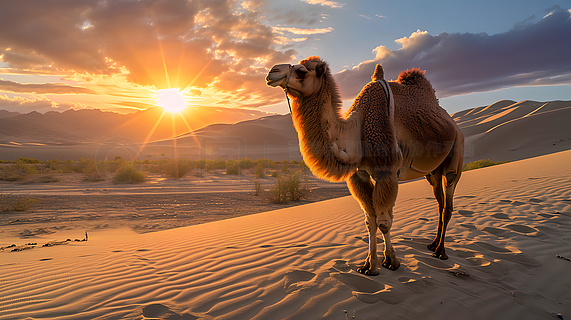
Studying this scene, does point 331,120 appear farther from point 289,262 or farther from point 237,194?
point 237,194

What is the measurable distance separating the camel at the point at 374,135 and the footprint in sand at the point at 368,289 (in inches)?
Answer: 7.3

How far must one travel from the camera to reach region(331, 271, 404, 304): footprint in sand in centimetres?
247

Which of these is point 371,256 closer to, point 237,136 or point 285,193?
point 285,193

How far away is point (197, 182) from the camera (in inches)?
645

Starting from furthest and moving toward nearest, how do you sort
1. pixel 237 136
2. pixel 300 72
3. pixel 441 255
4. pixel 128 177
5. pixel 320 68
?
pixel 237 136, pixel 128 177, pixel 441 255, pixel 320 68, pixel 300 72

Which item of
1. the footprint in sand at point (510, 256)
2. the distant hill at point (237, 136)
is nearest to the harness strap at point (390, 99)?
the footprint in sand at point (510, 256)

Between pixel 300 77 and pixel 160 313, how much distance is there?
101 inches

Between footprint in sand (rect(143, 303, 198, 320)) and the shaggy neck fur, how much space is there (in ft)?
5.84

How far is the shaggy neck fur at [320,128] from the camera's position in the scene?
2473 mm

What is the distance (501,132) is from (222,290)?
52.0m

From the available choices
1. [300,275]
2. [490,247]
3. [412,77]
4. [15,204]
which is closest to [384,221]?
[300,275]

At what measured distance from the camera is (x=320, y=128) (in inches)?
98.3

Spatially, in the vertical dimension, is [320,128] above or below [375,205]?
above

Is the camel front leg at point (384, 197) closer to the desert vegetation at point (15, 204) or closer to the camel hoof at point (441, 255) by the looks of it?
the camel hoof at point (441, 255)
